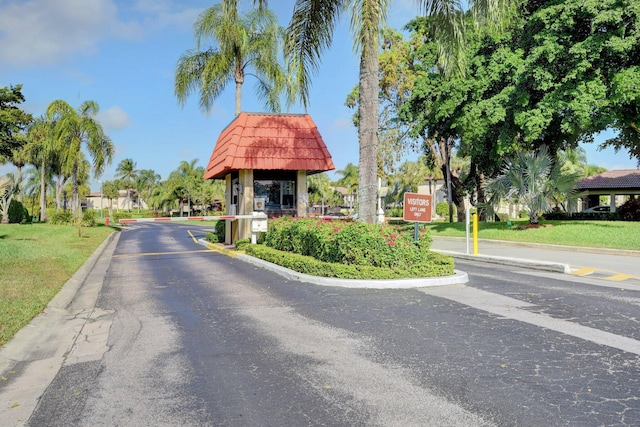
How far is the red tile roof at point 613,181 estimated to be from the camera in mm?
41000

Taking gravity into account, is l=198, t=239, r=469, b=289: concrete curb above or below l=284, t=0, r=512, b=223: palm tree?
below

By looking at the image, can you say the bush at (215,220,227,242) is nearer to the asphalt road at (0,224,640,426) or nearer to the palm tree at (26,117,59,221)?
the asphalt road at (0,224,640,426)

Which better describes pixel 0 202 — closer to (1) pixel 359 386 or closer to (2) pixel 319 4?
(2) pixel 319 4

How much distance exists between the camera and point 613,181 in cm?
4231

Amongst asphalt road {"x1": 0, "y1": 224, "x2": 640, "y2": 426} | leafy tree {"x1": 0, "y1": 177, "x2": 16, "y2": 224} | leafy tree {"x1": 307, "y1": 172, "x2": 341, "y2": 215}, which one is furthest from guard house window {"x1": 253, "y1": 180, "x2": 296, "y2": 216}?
leafy tree {"x1": 307, "y1": 172, "x2": 341, "y2": 215}

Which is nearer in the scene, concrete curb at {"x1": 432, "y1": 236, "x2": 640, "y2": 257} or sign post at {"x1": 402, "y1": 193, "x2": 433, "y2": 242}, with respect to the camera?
sign post at {"x1": 402, "y1": 193, "x2": 433, "y2": 242}

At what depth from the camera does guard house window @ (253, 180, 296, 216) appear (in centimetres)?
1866

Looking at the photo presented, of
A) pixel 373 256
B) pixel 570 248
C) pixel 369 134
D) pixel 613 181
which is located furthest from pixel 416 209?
pixel 613 181

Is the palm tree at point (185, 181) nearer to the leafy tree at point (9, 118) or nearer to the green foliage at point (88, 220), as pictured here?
the green foliage at point (88, 220)

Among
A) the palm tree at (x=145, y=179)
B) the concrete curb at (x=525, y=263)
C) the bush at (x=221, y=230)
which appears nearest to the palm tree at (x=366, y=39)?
the concrete curb at (x=525, y=263)

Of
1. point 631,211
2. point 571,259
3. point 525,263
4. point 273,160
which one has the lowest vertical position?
point 571,259

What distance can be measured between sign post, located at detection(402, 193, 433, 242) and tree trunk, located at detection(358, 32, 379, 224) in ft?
2.62

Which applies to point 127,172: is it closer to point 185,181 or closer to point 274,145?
point 185,181

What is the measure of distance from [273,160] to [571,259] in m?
10.9
